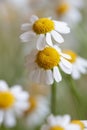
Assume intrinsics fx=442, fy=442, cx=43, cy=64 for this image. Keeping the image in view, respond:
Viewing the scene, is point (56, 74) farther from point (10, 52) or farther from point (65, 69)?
point (10, 52)

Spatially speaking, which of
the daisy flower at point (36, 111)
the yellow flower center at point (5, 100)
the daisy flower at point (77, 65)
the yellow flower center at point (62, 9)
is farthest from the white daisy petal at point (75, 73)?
the yellow flower center at point (62, 9)

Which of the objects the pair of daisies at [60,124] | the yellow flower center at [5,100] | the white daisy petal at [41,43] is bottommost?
the pair of daisies at [60,124]

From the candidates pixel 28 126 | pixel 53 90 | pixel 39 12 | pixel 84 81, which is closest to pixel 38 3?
pixel 39 12

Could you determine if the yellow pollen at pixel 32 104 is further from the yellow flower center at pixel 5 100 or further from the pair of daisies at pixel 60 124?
the pair of daisies at pixel 60 124

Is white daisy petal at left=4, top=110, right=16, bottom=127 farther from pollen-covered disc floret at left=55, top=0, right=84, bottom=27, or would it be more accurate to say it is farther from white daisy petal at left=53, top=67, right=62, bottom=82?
pollen-covered disc floret at left=55, top=0, right=84, bottom=27

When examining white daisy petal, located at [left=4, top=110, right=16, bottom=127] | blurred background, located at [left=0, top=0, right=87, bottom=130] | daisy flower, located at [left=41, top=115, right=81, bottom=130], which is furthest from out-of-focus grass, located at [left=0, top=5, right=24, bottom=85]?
daisy flower, located at [left=41, top=115, right=81, bottom=130]

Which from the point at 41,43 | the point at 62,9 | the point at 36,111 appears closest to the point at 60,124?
the point at 41,43
